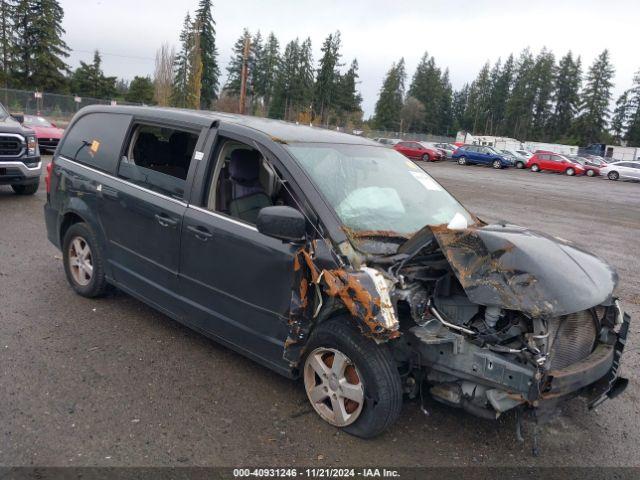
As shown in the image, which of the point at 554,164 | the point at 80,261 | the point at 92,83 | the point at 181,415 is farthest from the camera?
the point at 92,83

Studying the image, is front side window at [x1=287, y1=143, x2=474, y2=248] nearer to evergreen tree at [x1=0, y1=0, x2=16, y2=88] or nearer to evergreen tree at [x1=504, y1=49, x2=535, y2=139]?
evergreen tree at [x1=0, y1=0, x2=16, y2=88]

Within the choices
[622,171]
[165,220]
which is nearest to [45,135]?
[165,220]

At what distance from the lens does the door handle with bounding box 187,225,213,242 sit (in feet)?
12.1

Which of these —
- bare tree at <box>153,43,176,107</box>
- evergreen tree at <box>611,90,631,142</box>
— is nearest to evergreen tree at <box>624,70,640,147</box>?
evergreen tree at <box>611,90,631,142</box>

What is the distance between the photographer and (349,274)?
116 inches

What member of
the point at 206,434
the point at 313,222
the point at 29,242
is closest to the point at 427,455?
the point at 206,434

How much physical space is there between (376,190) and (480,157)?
4005cm

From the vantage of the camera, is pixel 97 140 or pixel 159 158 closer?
pixel 159 158

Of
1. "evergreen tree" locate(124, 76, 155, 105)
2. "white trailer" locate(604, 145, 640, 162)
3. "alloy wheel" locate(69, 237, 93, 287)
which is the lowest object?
"alloy wheel" locate(69, 237, 93, 287)

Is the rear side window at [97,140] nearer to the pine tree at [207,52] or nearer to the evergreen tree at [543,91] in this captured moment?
the pine tree at [207,52]

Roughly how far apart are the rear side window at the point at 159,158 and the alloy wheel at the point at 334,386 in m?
1.65

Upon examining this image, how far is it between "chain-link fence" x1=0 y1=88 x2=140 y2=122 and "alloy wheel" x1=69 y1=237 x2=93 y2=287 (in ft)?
111

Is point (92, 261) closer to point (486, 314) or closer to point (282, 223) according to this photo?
point (282, 223)

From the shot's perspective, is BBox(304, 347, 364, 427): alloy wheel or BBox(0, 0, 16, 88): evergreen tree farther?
BBox(0, 0, 16, 88): evergreen tree
